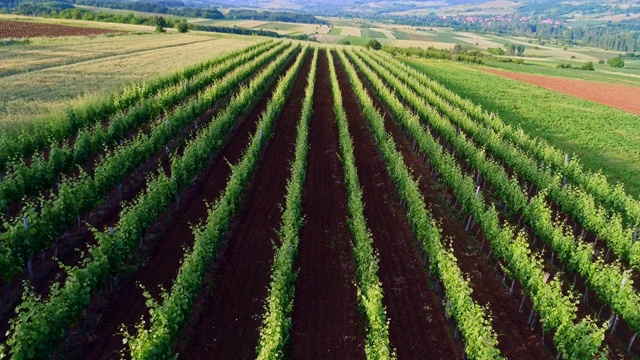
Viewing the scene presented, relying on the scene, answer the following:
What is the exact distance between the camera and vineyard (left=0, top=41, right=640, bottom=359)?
10594 mm

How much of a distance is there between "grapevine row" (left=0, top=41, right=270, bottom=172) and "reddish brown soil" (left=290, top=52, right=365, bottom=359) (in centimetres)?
1152

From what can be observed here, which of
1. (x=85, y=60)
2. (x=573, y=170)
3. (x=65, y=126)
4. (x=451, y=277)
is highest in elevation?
(x=85, y=60)

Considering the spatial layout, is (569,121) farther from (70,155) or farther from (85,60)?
(85,60)

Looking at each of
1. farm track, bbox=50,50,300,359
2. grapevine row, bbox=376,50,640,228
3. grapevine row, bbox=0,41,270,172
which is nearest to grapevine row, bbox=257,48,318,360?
farm track, bbox=50,50,300,359

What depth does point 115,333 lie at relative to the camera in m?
10.9

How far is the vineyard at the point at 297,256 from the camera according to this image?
10.6 meters

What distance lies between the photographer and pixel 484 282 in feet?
47.9

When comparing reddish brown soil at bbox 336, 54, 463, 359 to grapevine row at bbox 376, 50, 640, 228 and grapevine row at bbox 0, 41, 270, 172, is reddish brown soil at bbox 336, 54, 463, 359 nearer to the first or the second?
grapevine row at bbox 376, 50, 640, 228

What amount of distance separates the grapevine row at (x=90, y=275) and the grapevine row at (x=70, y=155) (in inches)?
142

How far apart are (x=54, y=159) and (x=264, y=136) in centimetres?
1131

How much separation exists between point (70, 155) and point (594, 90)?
7308 cm

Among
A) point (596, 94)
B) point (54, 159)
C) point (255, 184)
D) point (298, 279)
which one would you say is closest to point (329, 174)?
point (255, 184)

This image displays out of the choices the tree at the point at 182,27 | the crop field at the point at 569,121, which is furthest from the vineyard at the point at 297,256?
the tree at the point at 182,27

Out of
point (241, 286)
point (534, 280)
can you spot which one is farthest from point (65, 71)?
point (534, 280)
